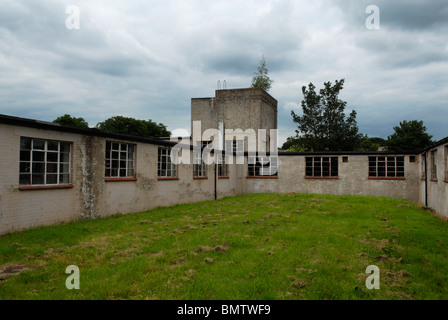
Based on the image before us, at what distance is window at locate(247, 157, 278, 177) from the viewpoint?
846 inches

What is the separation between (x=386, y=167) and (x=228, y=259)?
16712mm

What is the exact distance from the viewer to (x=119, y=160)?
11.5 metres

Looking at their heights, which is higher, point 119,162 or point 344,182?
point 119,162

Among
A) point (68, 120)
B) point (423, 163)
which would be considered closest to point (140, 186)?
point (423, 163)

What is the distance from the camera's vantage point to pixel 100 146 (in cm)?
1048

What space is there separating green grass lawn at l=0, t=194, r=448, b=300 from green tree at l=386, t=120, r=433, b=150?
100ft

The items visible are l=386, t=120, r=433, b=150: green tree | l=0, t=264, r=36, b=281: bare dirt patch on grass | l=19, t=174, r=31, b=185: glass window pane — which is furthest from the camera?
l=386, t=120, r=433, b=150: green tree

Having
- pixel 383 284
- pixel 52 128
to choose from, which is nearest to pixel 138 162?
pixel 52 128

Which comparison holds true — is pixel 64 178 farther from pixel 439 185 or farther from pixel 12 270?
pixel 439 185

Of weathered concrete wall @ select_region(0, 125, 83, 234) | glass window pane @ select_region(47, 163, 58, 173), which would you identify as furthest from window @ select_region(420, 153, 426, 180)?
glass window pane @ select_region(47, 163, 58, 173)

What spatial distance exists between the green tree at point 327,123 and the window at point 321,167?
1682cm

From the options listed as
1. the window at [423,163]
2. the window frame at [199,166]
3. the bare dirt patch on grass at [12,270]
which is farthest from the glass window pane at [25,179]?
the window at [423,163]

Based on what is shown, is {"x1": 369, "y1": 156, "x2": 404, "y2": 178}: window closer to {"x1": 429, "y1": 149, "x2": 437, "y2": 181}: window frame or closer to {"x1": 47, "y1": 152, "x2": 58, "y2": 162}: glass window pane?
{"x1": 429, "y1": 149, "x2": 437, "y2": 181}: window frame
